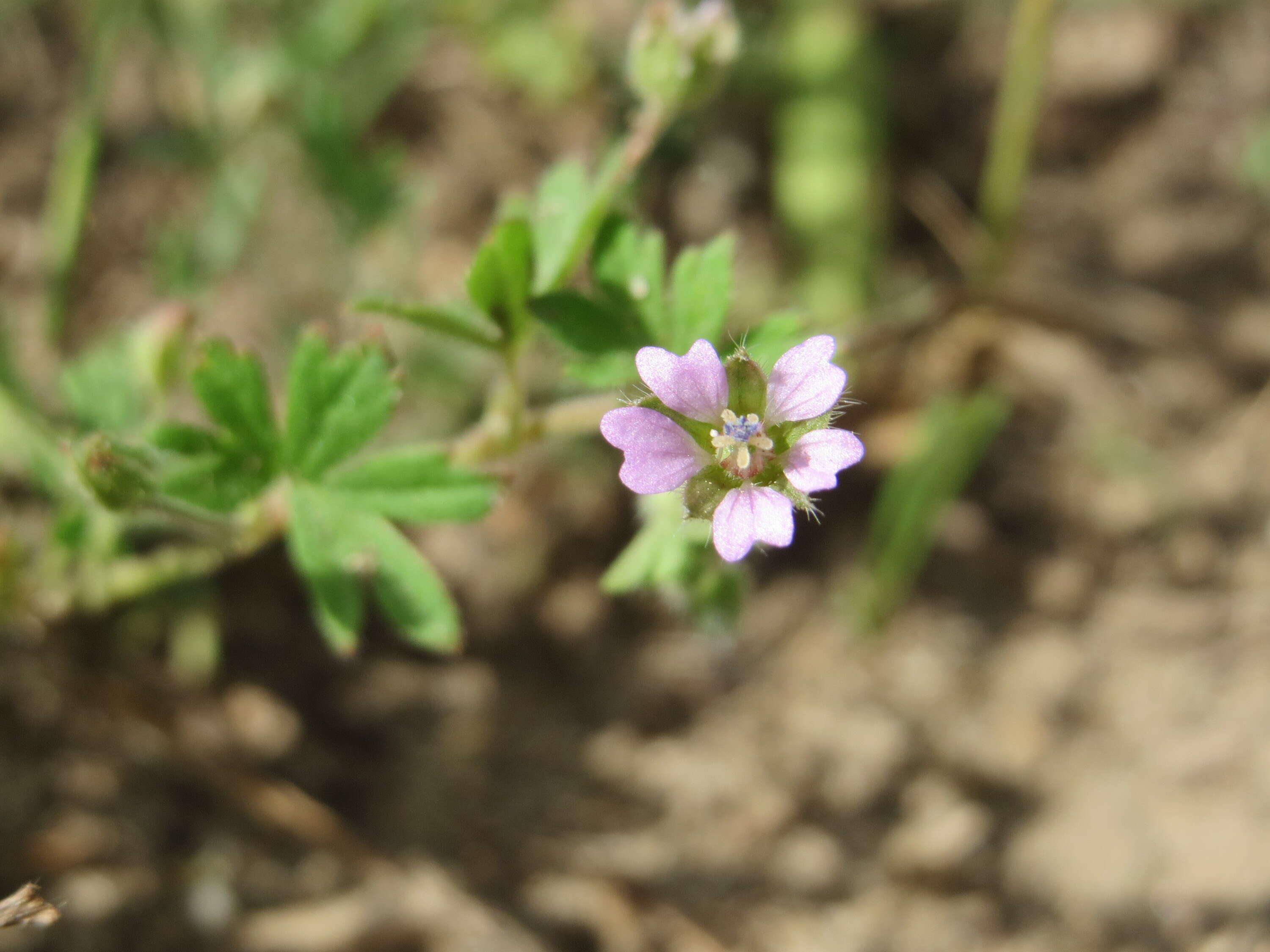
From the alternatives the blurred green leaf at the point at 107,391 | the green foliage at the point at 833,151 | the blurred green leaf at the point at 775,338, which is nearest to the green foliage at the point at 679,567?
the blurred green leaf at the point at 775,338

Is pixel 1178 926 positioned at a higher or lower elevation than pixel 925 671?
lower

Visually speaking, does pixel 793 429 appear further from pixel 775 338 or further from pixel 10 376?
pixel 10 376

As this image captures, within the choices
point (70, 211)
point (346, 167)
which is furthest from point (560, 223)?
point (70, 211)

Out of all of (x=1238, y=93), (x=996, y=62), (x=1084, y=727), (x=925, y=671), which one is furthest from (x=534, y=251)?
(x=1238, y=93)

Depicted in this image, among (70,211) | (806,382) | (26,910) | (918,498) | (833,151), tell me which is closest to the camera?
(26,910)

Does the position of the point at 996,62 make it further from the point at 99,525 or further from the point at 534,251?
the point at 99,525

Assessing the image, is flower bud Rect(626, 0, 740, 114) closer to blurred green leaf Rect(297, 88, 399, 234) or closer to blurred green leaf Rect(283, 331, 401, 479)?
blurred green leaf Rect(283, 331, 401, 479)
